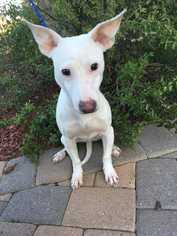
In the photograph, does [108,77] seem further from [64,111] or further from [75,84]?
[75,84]

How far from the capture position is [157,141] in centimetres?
314

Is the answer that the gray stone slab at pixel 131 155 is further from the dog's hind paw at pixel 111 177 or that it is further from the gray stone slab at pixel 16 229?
the gray stone slab at pixel 16 229

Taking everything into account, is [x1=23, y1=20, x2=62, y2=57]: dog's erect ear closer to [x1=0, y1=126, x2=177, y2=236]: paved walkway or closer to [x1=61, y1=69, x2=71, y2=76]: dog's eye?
[x1=61, y1=69, x2=71, y2=76]: dog's eye

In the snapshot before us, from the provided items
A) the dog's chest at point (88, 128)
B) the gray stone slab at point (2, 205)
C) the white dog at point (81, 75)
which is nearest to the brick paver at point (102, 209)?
the white dog at point (81, 75)

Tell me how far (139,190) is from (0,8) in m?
2.72

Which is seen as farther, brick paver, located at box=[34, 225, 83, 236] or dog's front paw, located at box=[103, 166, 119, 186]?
dog's front paw, located at box=[103, 166, 119, 186]

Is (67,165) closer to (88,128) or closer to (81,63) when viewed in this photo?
(88,128)

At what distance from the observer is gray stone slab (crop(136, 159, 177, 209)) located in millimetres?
2510

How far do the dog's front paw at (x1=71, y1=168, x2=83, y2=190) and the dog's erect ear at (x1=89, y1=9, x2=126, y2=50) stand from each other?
1.13 m

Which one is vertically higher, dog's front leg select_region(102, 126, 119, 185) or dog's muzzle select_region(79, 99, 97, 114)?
dog's muzzle select_region(79, 99, 97, 114)

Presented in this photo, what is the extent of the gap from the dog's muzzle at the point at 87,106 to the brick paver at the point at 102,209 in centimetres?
90

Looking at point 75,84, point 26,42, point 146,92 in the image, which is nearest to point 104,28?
point 75,84

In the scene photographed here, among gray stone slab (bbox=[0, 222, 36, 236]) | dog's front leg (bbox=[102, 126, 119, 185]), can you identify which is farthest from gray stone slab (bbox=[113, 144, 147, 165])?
gray stone slab (bbox=[0, 222, 36, 236])

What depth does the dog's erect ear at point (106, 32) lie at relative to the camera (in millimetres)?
2170
